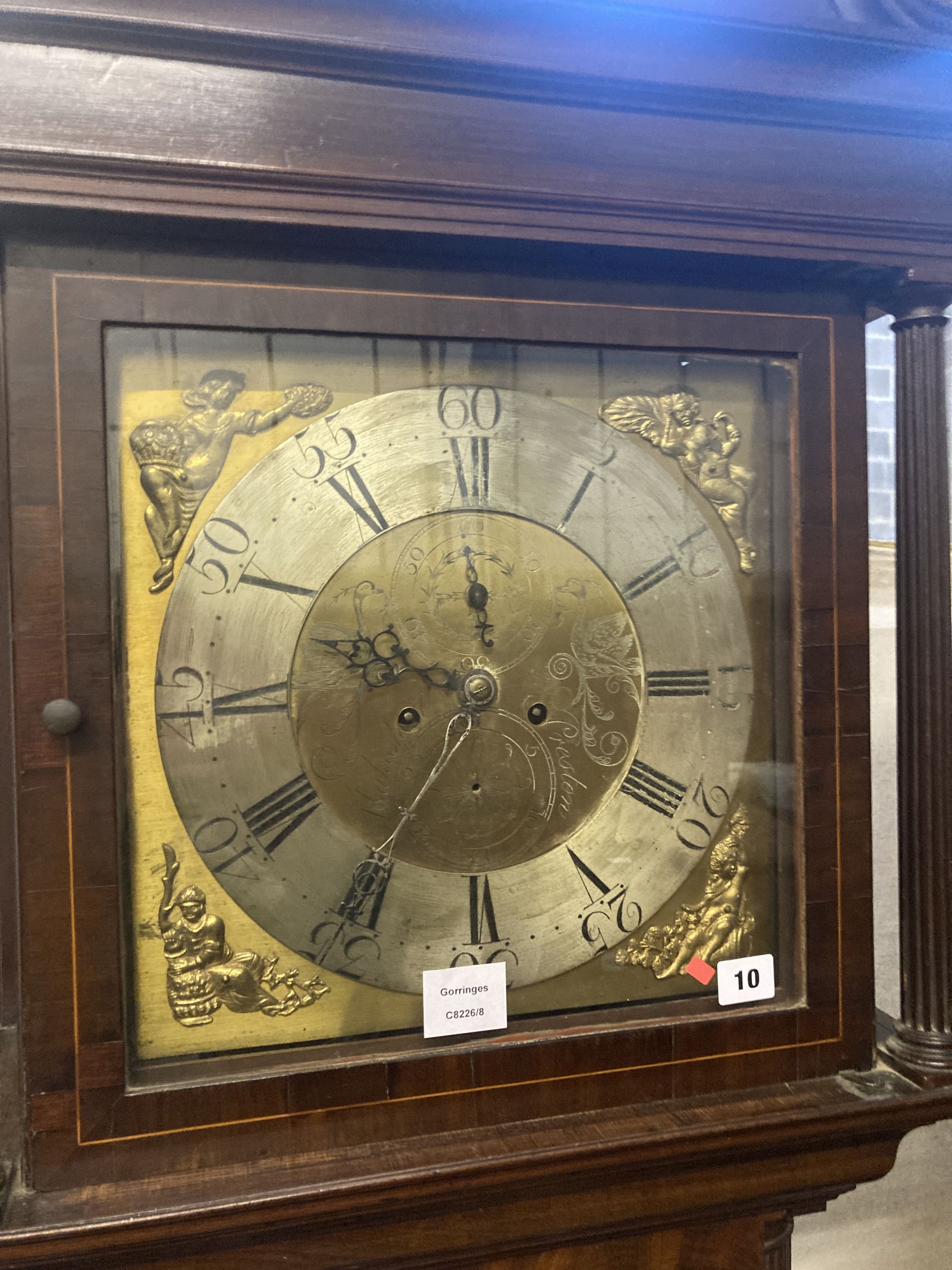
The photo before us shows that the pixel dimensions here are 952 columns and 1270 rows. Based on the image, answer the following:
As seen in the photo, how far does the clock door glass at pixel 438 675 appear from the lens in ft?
3.06

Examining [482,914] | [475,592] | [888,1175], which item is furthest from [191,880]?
[888,1175]

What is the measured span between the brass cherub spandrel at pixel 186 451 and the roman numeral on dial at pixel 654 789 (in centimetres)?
57

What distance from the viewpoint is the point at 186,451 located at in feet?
3.07

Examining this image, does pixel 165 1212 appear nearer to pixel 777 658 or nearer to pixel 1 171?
pixel 777 658

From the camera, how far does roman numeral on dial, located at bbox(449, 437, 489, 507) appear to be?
1001 millimetres

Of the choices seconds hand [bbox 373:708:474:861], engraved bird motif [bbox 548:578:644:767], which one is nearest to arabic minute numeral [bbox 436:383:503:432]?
engraved bird motif [bbox 548:578:644:767]

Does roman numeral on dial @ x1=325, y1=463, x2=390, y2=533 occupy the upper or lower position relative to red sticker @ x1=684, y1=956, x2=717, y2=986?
upper

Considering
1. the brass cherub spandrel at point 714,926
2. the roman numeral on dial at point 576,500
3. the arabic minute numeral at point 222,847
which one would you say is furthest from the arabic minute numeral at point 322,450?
the brass cherub spandrel at point 714,926

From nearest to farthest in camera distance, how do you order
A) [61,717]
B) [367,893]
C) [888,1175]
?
[61,717] → [367,893] → [888,1175]

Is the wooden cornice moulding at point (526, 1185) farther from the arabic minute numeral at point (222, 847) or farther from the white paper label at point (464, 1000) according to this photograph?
the arabic minute numeral at point (222, 847)

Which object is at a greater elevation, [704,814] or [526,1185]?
[704,814]

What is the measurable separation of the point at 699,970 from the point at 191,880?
0.60 metres

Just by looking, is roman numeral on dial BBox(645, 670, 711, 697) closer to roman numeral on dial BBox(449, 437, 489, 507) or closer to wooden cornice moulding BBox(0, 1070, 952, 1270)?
roman numeral on dial BBox(449, 437, 489, 507)

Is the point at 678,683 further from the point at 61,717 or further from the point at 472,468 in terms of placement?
the point at 61,717
